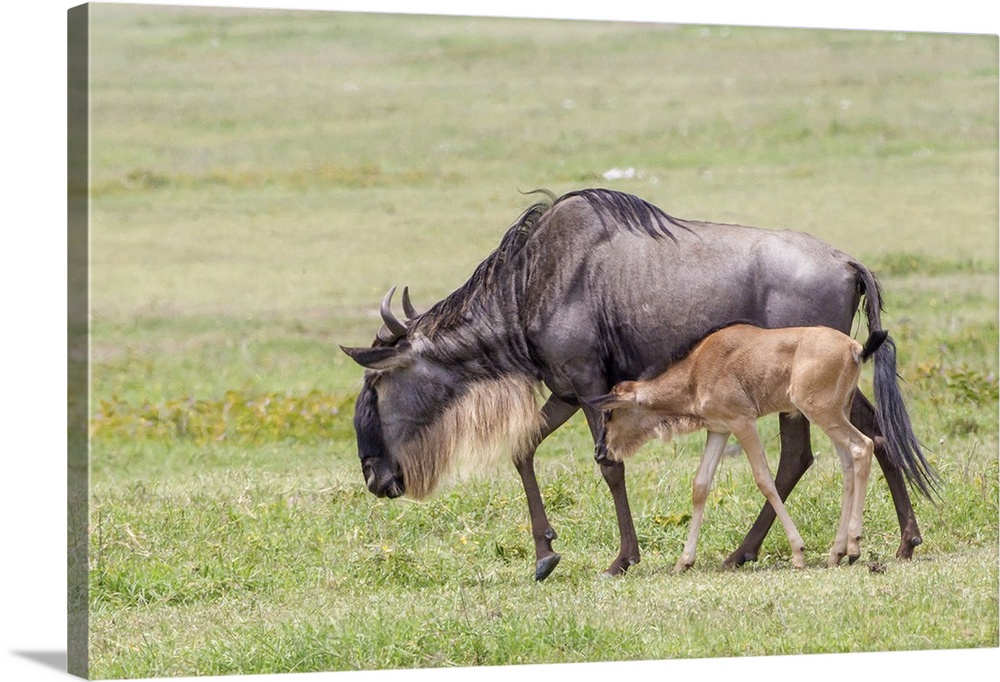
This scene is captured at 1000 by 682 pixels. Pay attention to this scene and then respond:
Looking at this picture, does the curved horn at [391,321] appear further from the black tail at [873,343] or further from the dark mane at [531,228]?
the black tail at [873,343]

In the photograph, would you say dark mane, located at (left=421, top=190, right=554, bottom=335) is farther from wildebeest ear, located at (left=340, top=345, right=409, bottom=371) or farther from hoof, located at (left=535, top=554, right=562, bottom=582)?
hoof, located at (left=535, top=554, right=562, bottom=582)

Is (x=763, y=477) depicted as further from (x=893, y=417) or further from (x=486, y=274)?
(x=486, y=274)

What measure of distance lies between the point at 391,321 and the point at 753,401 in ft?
6.59

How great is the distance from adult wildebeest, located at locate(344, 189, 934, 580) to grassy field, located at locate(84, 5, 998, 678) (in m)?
0.56

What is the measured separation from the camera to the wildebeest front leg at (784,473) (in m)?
9.57

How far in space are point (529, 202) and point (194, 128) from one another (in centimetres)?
480

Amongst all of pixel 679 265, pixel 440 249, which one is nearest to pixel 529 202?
pixel 440 249

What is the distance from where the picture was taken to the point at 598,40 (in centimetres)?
2219

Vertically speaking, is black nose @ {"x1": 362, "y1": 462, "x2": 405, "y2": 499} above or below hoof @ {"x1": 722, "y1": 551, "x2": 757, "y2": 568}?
above

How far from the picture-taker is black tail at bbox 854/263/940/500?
30.6 feet

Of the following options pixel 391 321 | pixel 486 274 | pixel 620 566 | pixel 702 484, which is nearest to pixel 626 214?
pixel 486 274

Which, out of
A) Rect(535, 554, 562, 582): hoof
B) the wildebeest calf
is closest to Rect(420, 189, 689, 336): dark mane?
the wildebeest calf

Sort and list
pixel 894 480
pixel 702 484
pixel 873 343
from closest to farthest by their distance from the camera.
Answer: pixel 873 343 → pixel 702 484 → pixel 894 480

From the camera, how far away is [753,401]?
9.03 m
